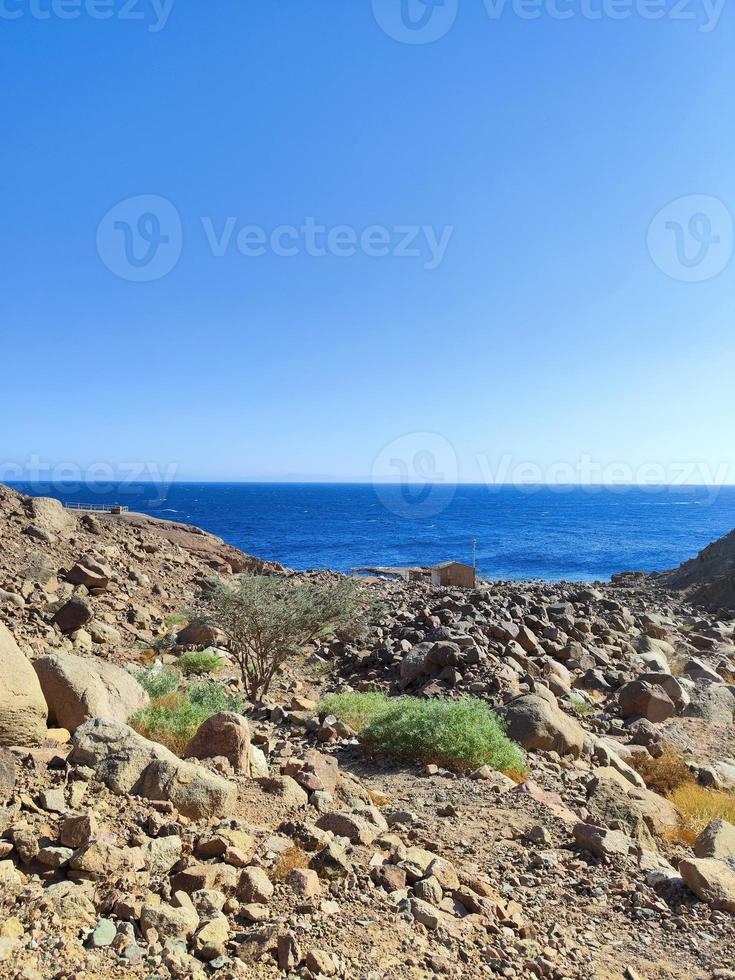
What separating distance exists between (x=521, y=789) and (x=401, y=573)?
3336 cm

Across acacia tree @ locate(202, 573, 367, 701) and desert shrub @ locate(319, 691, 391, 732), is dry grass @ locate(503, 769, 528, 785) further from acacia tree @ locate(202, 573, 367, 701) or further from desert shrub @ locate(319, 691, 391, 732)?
acacia tree @ locate(202, 573, 367, 701)

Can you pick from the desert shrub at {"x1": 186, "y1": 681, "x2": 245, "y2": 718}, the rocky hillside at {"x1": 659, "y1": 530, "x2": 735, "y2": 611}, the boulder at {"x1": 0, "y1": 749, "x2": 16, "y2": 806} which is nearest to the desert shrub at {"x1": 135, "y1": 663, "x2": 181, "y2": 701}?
the desert shrub at {"x1": 186, "y1": 681, "x2": 245, "y2": 718}

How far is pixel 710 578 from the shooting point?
30094 mm

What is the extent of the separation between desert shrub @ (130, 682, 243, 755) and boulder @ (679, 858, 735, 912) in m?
4.93

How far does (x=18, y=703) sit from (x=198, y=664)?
24.3 feet

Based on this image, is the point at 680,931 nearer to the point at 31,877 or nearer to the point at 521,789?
the point at 521,789

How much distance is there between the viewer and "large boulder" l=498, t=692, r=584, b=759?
848 centimetres

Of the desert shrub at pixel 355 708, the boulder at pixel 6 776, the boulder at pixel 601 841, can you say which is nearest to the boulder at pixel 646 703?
the desert shrub at pixel 355 708

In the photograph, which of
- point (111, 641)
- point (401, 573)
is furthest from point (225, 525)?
point (111, 641)

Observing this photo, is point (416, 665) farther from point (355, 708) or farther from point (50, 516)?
point (50, 516)

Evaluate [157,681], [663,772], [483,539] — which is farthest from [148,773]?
[483,539]

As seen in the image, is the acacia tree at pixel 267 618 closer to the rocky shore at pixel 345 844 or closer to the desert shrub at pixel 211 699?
the rocky shore at pixel 345 844

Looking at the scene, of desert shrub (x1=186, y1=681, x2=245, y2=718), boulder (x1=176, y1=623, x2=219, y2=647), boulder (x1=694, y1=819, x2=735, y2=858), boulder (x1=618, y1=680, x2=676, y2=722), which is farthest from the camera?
boulder (x1=176, y1=623, x2=219, y2=647)

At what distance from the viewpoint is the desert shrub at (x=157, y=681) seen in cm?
954
